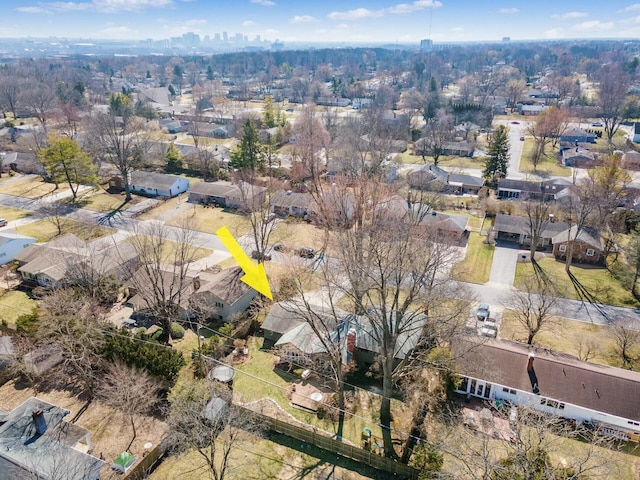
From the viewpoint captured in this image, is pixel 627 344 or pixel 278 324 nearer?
pixel 627 344

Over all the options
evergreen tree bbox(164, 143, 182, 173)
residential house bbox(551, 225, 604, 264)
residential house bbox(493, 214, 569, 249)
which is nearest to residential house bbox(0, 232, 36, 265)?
evergreen tree bbox(164, 143, 182, 173)

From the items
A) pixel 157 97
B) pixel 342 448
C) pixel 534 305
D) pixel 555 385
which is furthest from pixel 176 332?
pixel 157 97

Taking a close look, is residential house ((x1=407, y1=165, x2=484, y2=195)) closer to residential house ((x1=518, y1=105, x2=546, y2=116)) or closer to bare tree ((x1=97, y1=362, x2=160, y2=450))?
bare tree ((x1=97, y1=362, x2=160, y2=450))

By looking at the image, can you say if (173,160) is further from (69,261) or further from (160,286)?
(160,286)

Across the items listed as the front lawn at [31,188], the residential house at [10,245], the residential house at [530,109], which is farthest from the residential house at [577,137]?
the residential house at [10,245]

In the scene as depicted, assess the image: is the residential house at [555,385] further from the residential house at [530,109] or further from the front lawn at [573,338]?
the residential house at [530,109]

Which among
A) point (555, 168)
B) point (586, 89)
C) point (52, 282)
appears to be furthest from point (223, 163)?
point (586, 89)

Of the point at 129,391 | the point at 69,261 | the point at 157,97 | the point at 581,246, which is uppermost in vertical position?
the point at 157,97
